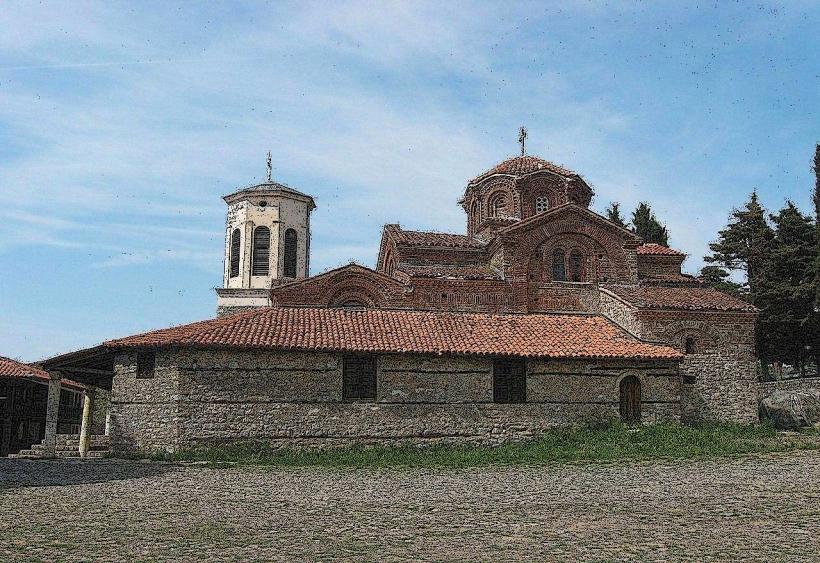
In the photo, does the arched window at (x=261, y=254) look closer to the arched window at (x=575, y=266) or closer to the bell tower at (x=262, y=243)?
the bell tower at (x=262, y=243)

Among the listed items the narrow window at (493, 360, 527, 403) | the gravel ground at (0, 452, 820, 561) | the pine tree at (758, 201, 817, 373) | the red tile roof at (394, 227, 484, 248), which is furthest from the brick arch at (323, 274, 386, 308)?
the pine tree at (758, 201, 817, 373)

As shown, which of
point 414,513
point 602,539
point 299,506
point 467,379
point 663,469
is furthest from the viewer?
point 467,379

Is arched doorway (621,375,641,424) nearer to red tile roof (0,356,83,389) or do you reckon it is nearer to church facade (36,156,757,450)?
church facade (36,156,757,450)

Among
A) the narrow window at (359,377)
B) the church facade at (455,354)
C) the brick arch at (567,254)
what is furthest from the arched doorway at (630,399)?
the narrow window at (359,377)

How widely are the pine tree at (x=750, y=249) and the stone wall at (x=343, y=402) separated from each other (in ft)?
51.2

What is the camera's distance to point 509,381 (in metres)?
19.9

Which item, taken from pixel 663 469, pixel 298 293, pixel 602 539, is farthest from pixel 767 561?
pixel 298 293

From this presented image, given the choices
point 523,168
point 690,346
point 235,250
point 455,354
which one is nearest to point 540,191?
point 523,168

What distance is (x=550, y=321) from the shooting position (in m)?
22.3

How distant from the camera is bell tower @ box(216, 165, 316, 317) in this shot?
96.2 ft

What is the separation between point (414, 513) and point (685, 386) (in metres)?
13.6

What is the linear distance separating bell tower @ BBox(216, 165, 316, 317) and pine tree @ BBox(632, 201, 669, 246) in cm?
1706

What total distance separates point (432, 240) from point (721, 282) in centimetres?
1477

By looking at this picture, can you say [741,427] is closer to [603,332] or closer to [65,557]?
[603,332]
